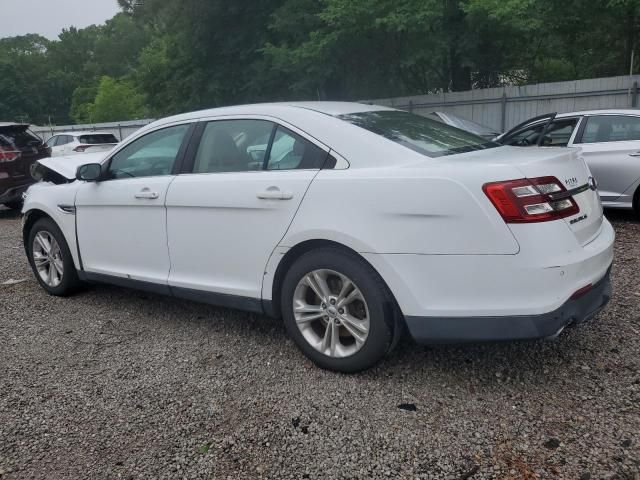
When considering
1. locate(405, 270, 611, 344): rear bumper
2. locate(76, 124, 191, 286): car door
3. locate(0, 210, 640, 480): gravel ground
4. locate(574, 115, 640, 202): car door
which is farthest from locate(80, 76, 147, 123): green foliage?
locate(405, 270, 611, 344): rear bumper

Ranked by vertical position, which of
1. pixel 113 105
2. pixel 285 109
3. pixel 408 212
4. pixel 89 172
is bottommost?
pixel 408 212

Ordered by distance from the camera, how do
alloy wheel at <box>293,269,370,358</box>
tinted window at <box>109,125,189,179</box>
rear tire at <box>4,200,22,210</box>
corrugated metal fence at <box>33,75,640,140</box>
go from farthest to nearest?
corrugated metal fence at <box>33,75,640,140</box> < rear tire at <box>4,200,22,210</box> < tinted window at <box>109,125,189,179</box> < alloy wheel at <box>293,269,370,358</box>

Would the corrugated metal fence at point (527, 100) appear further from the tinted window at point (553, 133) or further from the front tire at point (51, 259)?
the front tire at point (51, 259)

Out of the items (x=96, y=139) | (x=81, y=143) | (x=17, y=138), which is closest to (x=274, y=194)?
(x=17, y=138)

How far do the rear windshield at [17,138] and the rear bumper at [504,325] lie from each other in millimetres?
9696

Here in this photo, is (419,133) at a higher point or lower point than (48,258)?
higher

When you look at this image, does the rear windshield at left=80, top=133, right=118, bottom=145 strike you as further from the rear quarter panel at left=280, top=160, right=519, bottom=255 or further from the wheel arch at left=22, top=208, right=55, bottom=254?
the rear quarter panel at left=280, top=160, right=519, bottom=255

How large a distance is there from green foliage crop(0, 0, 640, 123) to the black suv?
6.95 m

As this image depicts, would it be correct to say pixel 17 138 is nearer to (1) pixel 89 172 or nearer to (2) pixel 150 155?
(1) pixel 89 172

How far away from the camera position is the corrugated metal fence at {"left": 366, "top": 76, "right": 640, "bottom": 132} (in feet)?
39.4

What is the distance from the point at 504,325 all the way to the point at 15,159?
9.83 metres

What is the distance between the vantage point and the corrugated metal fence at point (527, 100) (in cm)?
1200

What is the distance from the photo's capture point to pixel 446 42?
1465 centimetres

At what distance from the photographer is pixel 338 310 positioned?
3.04 m
